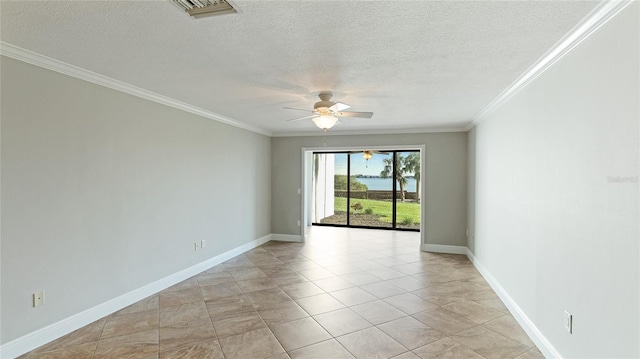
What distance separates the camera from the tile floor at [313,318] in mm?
2621

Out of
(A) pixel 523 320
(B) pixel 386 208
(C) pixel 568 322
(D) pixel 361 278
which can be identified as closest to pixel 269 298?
(D) pixel 361 278

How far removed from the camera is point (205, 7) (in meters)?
1.82

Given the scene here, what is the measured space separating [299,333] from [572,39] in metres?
3.09

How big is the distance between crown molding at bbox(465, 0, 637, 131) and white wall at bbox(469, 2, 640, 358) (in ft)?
0.16

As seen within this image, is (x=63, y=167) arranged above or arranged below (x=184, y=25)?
below

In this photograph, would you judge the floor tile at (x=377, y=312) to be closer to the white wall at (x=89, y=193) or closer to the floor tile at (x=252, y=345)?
the floor tile at (x=252, y=345)

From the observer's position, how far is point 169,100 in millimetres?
3994

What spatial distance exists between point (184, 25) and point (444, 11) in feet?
5.23

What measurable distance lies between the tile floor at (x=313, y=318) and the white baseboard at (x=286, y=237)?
173cm

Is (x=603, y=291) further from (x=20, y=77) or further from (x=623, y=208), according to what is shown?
(x=20, y=77)

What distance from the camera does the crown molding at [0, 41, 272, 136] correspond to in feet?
8.00

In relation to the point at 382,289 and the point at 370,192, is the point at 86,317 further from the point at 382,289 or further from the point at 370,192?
the point at 370,192

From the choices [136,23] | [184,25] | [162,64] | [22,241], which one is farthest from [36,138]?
[184,25]

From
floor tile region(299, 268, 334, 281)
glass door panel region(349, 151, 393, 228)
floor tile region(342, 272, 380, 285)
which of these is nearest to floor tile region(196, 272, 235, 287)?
floor tile region(299, 268, 334, 281)
